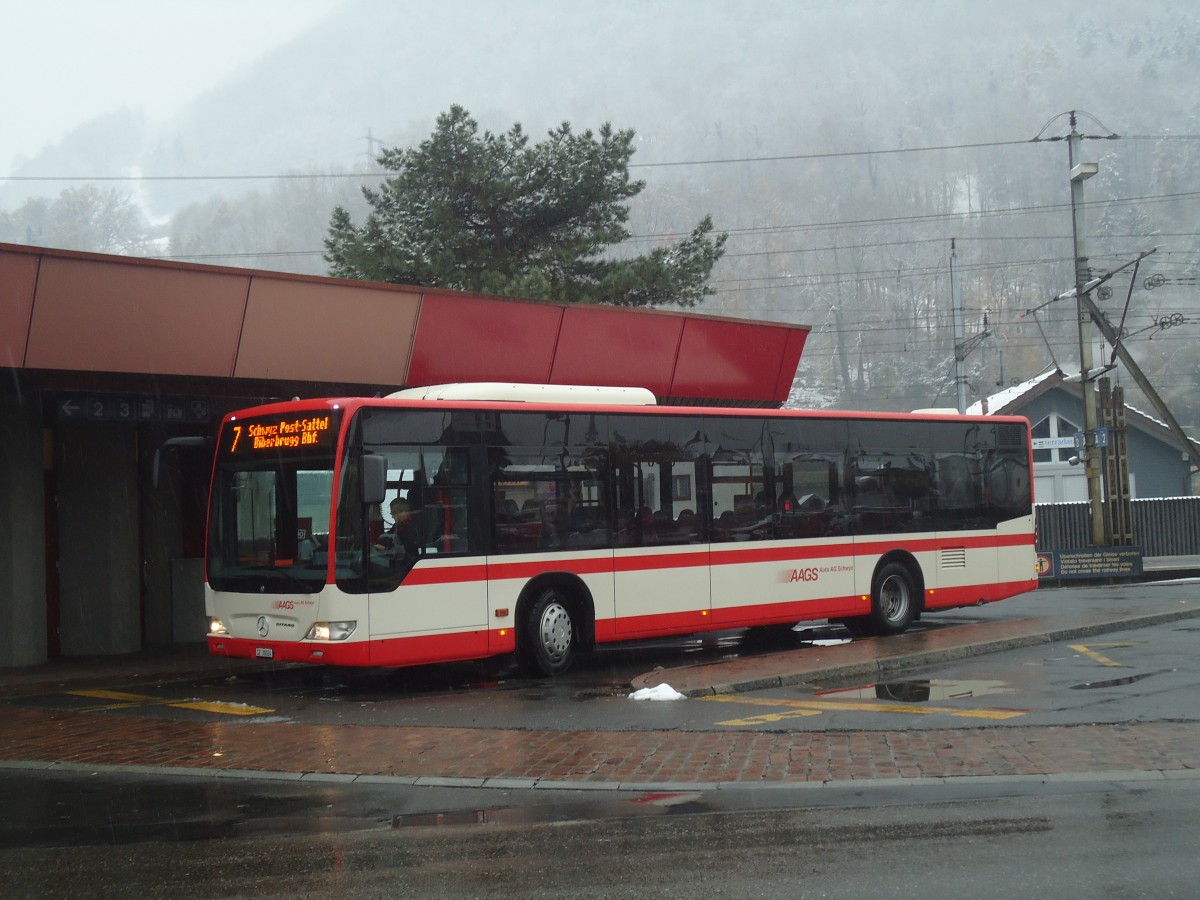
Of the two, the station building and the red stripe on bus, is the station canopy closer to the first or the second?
the station building

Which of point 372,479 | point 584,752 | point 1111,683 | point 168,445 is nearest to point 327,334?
point 168,445

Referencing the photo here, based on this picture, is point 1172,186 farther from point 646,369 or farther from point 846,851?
point 846,851

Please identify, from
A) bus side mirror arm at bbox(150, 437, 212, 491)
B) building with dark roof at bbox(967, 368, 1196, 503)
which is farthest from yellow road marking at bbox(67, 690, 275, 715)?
building with dark roof at bbox(967, 368, 1196, 503)

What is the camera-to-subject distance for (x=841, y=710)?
10844 millimetres

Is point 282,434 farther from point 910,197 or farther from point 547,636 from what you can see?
point 910,197

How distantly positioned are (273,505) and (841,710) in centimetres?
597

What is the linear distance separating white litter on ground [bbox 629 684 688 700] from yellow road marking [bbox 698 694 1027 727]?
0.34 metres

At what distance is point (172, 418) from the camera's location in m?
16.9

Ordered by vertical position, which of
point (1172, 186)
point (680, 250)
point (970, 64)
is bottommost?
point (680, 250)

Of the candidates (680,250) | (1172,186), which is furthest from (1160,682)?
(1172,186)

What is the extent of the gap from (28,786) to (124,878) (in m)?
3.06

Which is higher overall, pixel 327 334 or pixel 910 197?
pixel 910 197

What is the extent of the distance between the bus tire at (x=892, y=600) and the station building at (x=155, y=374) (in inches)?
225

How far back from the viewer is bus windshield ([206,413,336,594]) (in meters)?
12.6
